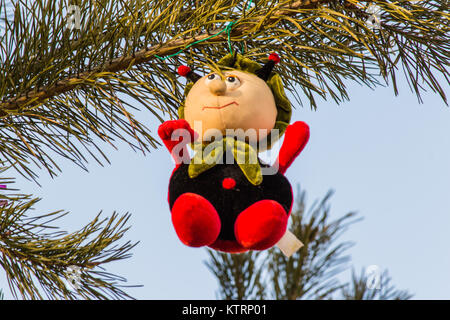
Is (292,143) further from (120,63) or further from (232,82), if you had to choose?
(120,63)

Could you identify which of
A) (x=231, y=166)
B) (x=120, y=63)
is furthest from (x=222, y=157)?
(x=120, y=63)

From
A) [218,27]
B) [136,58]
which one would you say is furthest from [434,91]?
[136,58]

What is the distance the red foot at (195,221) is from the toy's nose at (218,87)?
5.5 inches

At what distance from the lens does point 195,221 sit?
707mm

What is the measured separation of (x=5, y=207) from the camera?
0.88 meters

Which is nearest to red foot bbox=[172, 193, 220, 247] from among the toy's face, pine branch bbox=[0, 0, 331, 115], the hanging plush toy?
the hanging plush toy

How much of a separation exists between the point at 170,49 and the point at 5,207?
1.11 feet

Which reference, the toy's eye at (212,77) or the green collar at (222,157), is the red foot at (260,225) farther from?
the toy's eye at (212,77)

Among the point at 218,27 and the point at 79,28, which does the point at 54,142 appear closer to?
the point at 79,28

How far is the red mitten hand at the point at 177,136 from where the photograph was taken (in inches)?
30.3

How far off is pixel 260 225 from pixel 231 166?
90 millimetres

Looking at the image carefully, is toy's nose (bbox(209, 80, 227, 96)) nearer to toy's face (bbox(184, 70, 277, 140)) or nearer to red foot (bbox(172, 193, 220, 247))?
toy's face (bbox(184, 70, 277, 140))

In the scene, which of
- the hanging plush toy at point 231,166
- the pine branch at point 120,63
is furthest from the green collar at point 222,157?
the pine branch at point 120,63

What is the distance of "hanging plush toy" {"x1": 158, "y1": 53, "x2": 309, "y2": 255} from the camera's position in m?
0.72
